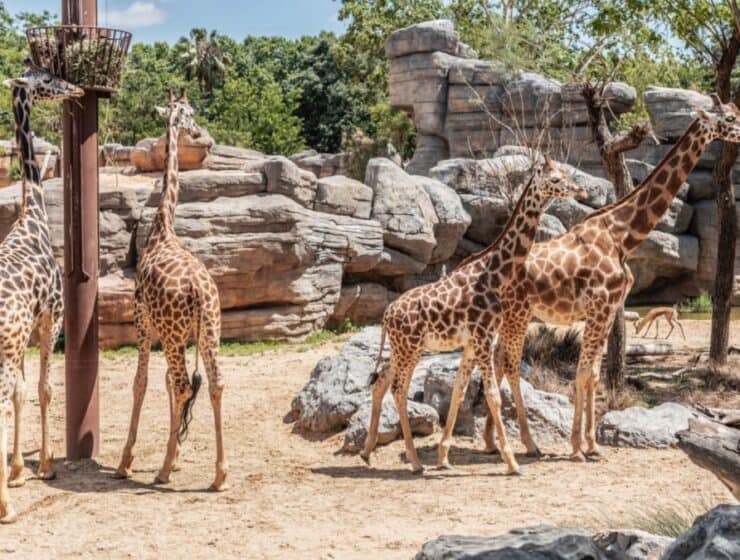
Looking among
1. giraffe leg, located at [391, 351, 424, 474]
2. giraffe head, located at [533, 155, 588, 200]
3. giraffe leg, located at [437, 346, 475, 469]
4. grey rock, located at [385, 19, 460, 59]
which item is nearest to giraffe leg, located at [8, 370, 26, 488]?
giraffe leg, located at [391, 351, 424, 474]

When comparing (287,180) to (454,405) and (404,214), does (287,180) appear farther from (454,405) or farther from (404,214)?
(454,405)

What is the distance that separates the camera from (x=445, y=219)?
1783 centimetres

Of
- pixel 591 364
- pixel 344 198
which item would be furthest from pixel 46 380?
pixel 344 198

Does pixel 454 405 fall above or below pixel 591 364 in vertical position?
below

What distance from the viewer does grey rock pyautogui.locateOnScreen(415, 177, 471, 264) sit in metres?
17.9

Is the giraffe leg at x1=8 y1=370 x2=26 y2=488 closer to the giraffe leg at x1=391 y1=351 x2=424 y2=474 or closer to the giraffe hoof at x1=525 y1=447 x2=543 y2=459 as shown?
the giraffe leg at x1=391 y1=351 x2=424 y2=474

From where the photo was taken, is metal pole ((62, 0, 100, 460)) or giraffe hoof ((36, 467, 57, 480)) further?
metal pole ((62, 0, 100, 460))

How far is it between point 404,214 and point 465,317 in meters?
8.71

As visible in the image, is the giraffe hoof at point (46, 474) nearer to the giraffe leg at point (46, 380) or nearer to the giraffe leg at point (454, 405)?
the giraffe leg at point (46, 380)

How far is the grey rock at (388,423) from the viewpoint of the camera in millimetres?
9156

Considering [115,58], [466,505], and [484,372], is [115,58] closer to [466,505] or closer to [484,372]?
[484,372]

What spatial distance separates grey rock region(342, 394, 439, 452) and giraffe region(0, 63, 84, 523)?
2.65m

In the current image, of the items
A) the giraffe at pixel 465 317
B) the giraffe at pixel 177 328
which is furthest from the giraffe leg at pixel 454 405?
the giraffe at pixel 177 328

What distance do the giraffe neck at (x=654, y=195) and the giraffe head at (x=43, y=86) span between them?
16.2 feet
